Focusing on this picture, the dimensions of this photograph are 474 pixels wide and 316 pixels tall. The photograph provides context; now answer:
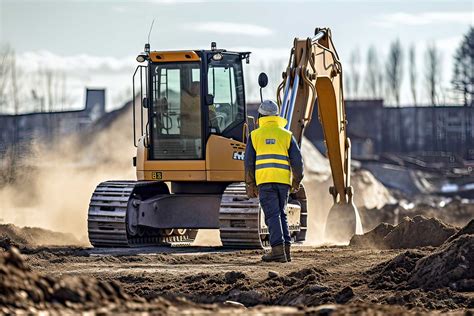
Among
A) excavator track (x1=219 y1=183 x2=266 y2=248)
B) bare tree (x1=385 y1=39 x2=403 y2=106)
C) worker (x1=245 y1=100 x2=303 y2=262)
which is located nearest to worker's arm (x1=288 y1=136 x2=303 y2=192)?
worker (x1=245 y1=100 x2=303 y2=262)

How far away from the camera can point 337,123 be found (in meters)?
20.2

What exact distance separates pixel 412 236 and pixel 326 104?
2.92 metres

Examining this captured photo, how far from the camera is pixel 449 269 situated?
1232 cm

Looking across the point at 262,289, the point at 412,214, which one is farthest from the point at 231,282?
the point at 412,214

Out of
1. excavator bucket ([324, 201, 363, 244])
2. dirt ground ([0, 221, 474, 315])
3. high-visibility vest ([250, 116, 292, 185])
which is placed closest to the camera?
dirt ground ([0, 221, 474, 315])

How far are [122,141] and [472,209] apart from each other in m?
17.3

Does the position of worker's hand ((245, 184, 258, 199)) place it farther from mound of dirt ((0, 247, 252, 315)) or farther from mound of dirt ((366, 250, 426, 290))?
mound of dirt ((0, 247, 252, 315))

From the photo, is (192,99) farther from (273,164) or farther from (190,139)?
(273,164)

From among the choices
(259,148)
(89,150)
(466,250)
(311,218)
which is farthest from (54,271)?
(89,150)

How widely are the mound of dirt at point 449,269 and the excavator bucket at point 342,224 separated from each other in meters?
7.79

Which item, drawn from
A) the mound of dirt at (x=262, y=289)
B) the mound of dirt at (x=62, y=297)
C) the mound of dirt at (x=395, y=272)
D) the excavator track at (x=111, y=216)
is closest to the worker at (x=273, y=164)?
the mound of dirt at (x=262, y=289)

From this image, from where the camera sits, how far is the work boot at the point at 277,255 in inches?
582

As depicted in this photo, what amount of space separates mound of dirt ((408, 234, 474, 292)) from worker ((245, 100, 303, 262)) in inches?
90.4

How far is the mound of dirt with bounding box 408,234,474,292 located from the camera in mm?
12000
